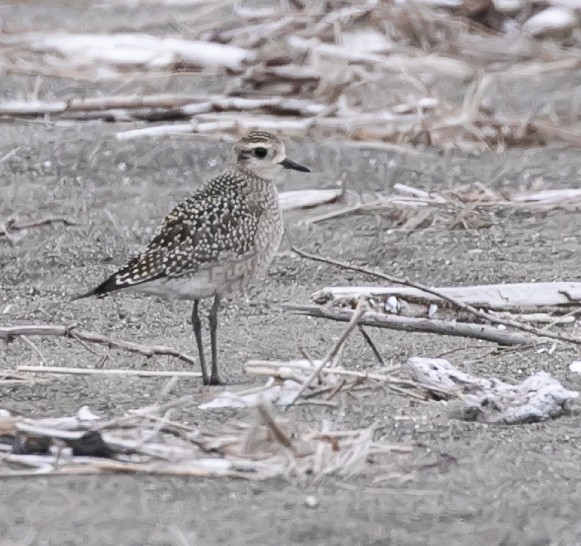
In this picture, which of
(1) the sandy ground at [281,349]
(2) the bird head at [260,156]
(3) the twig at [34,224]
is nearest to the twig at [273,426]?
(1) the sandy ground at [281,349]

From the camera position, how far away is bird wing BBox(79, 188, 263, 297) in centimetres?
481

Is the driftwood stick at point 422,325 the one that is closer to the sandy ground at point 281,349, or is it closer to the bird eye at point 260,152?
the sandy ground at point 281,349

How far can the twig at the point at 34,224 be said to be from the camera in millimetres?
6469

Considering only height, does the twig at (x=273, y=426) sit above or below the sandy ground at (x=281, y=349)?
above

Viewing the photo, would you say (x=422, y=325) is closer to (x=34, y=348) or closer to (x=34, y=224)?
(x=34, y=348)

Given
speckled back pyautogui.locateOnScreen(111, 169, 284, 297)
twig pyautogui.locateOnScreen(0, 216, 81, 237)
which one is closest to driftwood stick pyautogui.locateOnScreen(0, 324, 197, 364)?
speckled back pyautogui.locateOnScreen(111, 169, 284, 297)

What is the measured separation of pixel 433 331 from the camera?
4.67 m

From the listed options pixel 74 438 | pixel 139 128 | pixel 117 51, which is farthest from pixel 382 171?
pixel 74 438

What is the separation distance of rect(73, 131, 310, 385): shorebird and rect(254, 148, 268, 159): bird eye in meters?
0.15

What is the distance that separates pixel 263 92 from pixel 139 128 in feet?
3.03

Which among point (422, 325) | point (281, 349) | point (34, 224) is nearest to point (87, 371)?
point (281, 349)

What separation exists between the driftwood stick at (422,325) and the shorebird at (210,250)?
0.27m

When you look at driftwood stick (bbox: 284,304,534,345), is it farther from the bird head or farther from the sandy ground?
the bird head

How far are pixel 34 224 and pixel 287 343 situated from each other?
1.74 m
